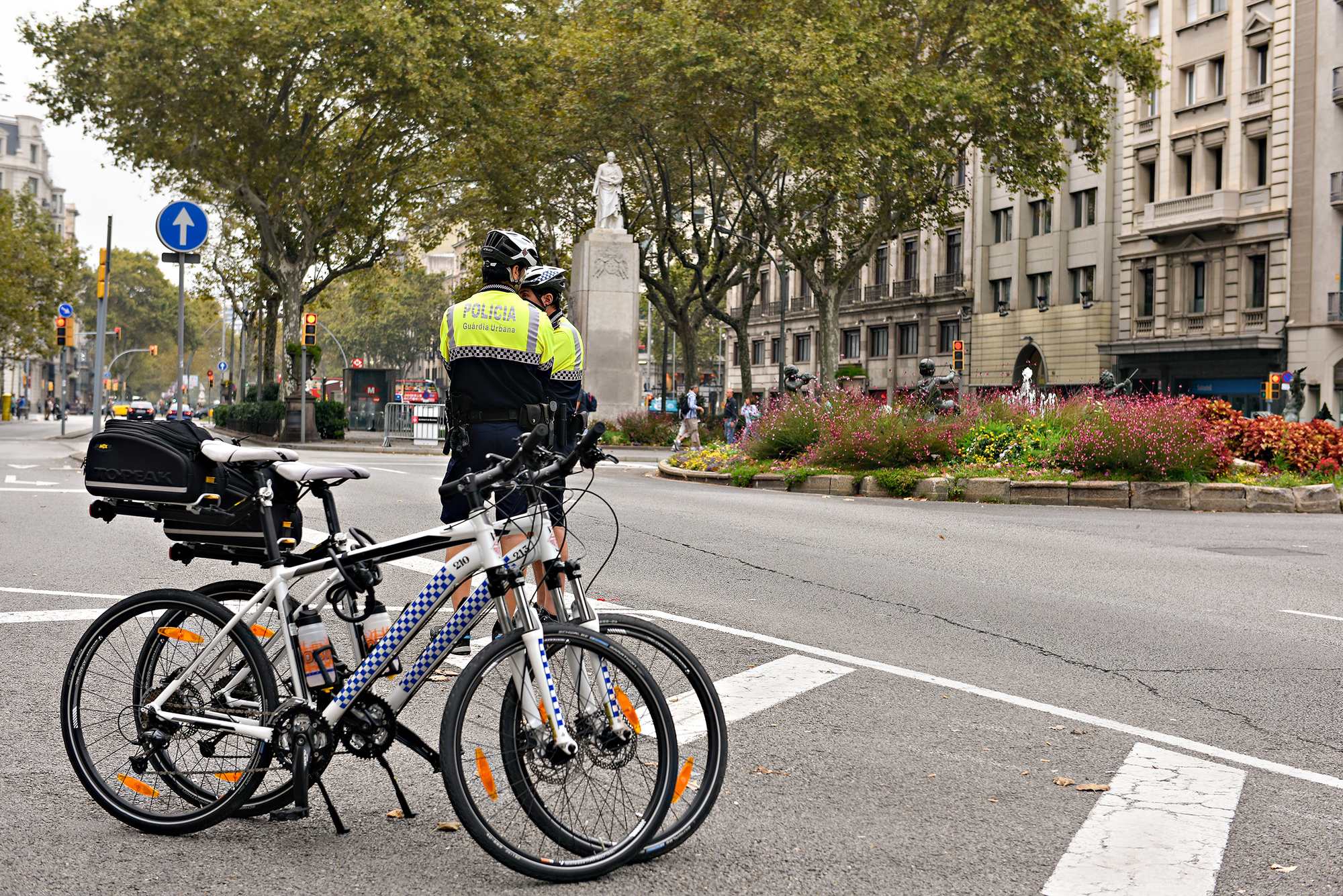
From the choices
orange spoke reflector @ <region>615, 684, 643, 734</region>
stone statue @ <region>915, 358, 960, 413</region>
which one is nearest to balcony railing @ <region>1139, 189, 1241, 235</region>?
stone statue @ <region>915, 358, 960, 413</region>

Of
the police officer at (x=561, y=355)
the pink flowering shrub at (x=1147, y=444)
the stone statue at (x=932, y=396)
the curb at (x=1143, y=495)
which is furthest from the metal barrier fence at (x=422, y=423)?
the police officer at (x=561, y=355)

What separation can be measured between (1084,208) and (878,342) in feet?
52.0

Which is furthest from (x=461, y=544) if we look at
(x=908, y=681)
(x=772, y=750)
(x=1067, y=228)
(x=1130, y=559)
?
(x=1067, y=228)

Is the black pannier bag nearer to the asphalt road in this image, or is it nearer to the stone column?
the asphalt road

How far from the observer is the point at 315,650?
157 inches

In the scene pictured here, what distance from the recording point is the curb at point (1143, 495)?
18.0m

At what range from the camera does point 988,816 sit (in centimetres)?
434

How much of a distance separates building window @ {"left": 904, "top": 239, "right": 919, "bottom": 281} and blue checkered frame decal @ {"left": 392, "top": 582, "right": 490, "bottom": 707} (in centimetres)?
6098

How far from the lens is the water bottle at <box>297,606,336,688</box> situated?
13.0 ft

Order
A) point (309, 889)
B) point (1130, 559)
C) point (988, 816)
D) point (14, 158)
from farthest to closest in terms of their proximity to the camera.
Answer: point (14, 158)
point (1130, 559)
point (988, 816)
point (309, 889)

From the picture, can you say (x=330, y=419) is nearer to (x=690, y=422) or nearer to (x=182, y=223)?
(x=690, y=422)

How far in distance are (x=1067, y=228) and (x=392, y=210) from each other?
26.0 m

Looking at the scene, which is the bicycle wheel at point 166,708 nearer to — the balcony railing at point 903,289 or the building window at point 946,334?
the building window at point 946,334

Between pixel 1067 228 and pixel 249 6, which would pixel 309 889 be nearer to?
pixel 249 6
